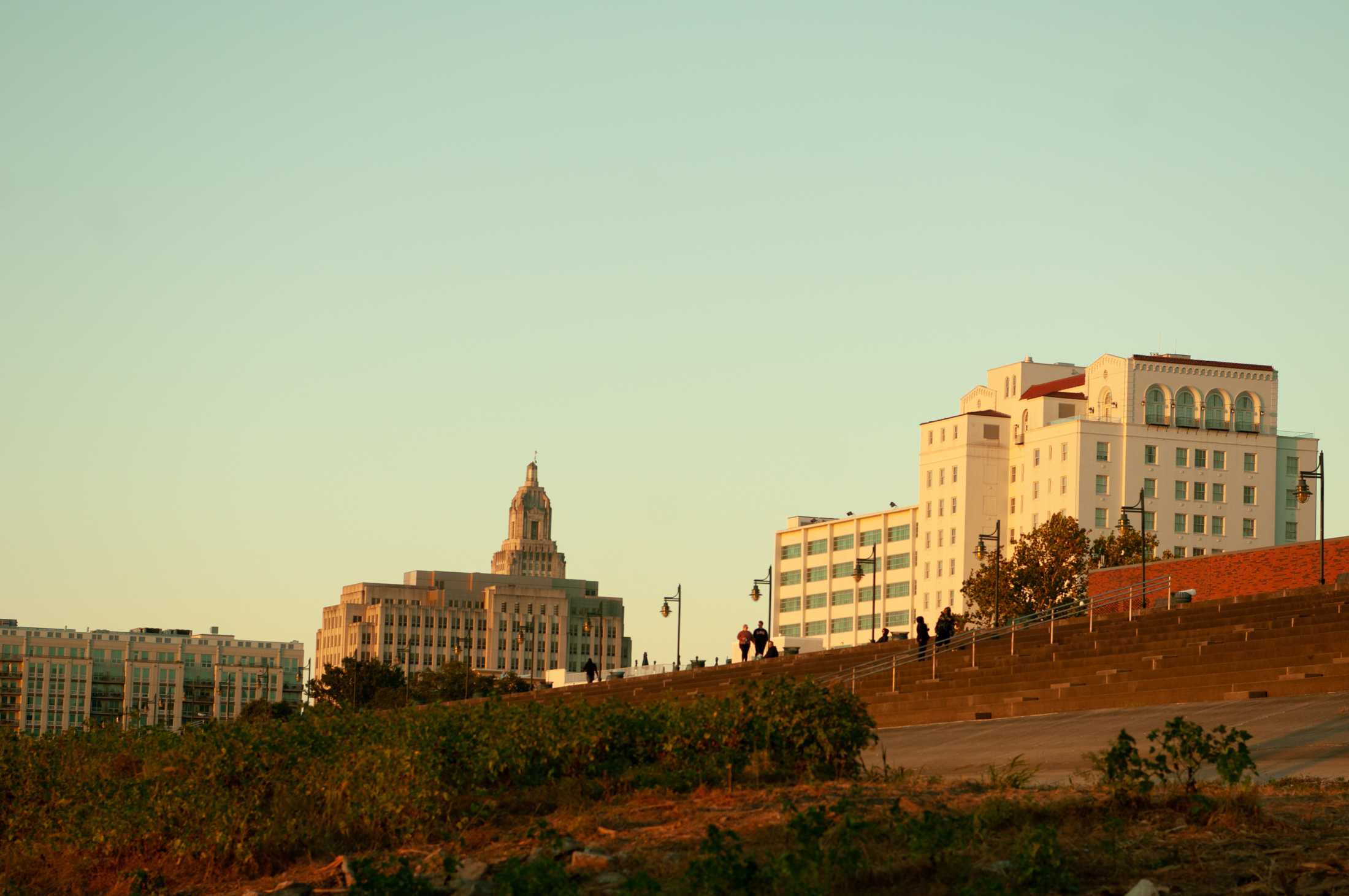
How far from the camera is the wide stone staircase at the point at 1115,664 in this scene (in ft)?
87.6

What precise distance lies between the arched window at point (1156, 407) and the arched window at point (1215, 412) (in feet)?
11.6

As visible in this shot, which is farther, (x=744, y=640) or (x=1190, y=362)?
(x=1190, y=362)

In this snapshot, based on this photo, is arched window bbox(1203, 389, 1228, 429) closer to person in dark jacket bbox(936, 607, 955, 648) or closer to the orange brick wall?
the orange brick wall

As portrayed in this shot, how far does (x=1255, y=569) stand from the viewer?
4959 cm

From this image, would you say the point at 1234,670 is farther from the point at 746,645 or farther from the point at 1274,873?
the point at 746,645

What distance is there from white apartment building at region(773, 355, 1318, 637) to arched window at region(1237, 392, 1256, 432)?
0.32 feet

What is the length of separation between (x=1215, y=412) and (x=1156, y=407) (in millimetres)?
5165

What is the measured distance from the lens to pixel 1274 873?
959cm

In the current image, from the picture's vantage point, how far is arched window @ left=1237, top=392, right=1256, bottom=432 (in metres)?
135

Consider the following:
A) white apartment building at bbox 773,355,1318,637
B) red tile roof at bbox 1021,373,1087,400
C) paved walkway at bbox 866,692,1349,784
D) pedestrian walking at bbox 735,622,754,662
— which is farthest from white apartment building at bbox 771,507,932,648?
paved walkway at bbox 866,692,1349,784

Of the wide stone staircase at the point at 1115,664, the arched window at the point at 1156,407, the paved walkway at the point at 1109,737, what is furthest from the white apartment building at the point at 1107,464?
the paved walkway at the point at 1109,737

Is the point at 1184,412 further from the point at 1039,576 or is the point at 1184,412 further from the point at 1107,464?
the point at 1039,576

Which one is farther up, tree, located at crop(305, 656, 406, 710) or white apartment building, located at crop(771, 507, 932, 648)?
white apartment building, located at crop(771, 507, 932, 648)

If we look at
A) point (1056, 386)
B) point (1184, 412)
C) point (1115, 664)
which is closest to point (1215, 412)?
point (1184, 412)
